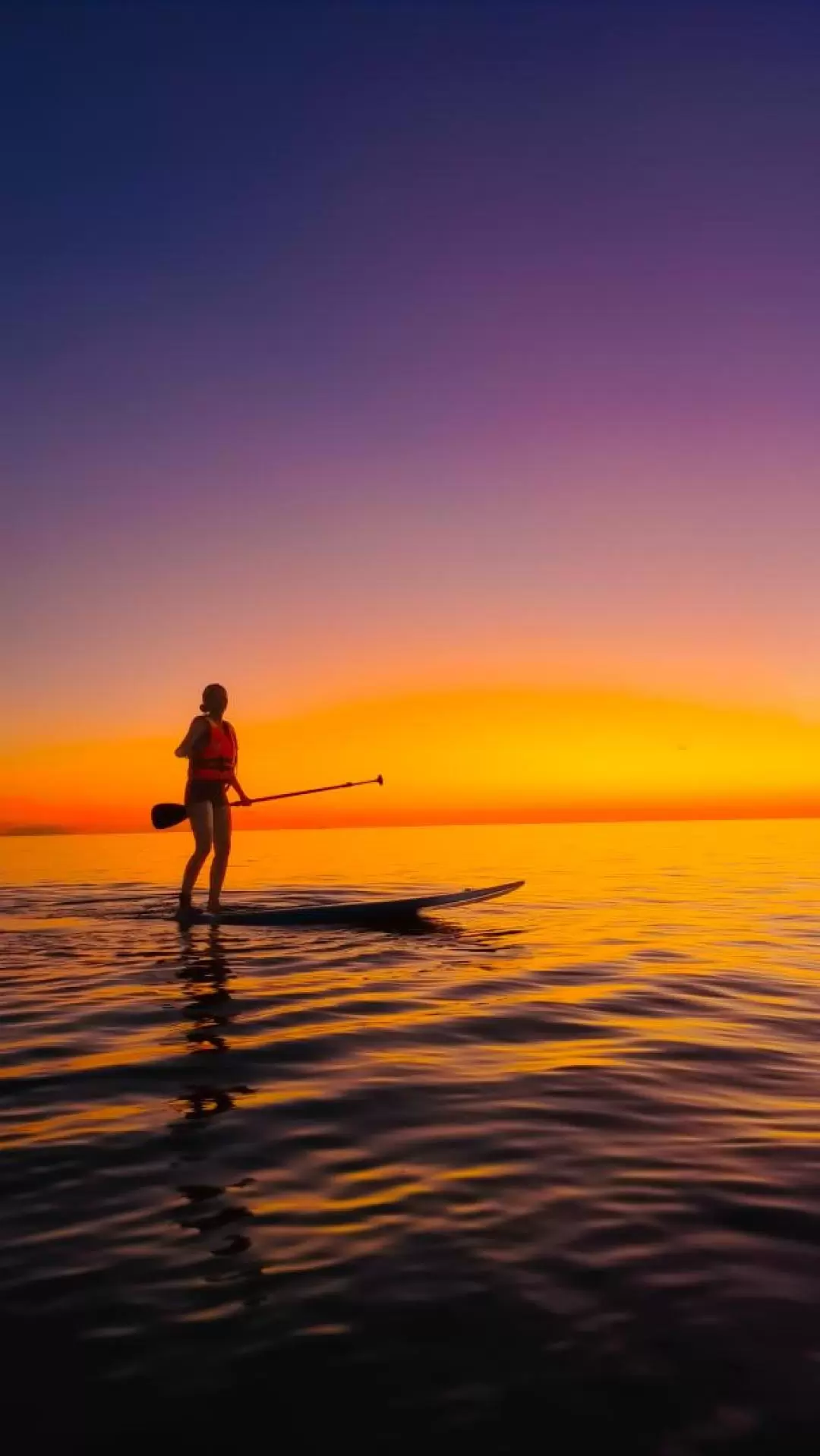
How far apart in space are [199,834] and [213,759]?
121 centimetres

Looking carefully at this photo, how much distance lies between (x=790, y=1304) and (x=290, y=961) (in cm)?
894

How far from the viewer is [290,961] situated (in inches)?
471

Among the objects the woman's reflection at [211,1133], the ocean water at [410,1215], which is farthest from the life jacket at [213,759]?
the woman's reflection at [211,1133]

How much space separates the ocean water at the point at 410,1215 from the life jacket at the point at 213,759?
16.9 ft

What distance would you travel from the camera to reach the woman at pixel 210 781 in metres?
15.3

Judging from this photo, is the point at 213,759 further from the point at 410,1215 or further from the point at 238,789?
the point at 410,1215

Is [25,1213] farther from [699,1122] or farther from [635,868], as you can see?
[635,868]

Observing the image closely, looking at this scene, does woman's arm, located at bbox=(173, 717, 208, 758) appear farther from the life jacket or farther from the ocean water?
the ocean water

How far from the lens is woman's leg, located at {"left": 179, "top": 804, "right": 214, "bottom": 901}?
50.1ft

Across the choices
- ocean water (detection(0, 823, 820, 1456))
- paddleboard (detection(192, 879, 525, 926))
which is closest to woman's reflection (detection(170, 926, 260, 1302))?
ocean water (detection(0, 823, 820, 1456))

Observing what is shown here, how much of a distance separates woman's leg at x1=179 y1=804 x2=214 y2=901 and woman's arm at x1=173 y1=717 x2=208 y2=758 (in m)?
0.84

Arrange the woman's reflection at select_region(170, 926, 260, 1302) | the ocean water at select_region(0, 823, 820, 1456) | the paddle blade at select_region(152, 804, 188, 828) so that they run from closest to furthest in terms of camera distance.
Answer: the ocean water at select_region(0, 823, 820, 1456) → the woman's reflection at select_region(170, 926, 260, 1302) → the paddle blade at select_region(152, 804, 188, 828)

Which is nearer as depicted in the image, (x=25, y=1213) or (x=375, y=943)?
(x=25, y=1213)

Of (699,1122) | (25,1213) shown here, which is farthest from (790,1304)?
(25,1213)
